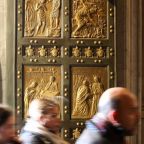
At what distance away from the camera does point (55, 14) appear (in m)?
5.67

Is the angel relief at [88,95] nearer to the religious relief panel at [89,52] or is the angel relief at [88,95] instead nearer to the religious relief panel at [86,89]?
the religious relief panel at [86,89]

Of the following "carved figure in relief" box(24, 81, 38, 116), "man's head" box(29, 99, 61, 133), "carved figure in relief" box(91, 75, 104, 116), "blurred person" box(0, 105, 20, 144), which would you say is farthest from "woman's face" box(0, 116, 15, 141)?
"carved figure in relief" box(91, 75, 104, 116)

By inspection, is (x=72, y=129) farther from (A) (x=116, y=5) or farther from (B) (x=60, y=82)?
(A) (x=116, y=5)

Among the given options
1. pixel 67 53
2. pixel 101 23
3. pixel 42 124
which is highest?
pixel 101 23

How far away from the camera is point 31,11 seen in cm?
565

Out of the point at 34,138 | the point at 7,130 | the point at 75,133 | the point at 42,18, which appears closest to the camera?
the point at 7,130

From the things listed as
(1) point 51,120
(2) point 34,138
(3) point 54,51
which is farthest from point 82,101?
(2) point 34,138

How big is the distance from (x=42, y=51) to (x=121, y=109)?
10.6 ft

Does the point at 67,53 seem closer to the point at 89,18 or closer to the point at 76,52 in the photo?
the point at 76,52

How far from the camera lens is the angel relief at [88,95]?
5.62 metres

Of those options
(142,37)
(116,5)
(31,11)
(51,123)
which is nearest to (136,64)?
(142,37)

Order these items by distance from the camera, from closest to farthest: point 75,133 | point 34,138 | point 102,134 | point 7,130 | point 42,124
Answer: point 102,134
point 7,130
point 34,138
point 42,124
point 75,133

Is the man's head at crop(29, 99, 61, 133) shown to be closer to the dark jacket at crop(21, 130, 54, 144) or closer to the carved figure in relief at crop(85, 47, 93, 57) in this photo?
the dark jacket at crop(21, 130, 54, 144)

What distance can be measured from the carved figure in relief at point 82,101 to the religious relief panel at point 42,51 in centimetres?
42
